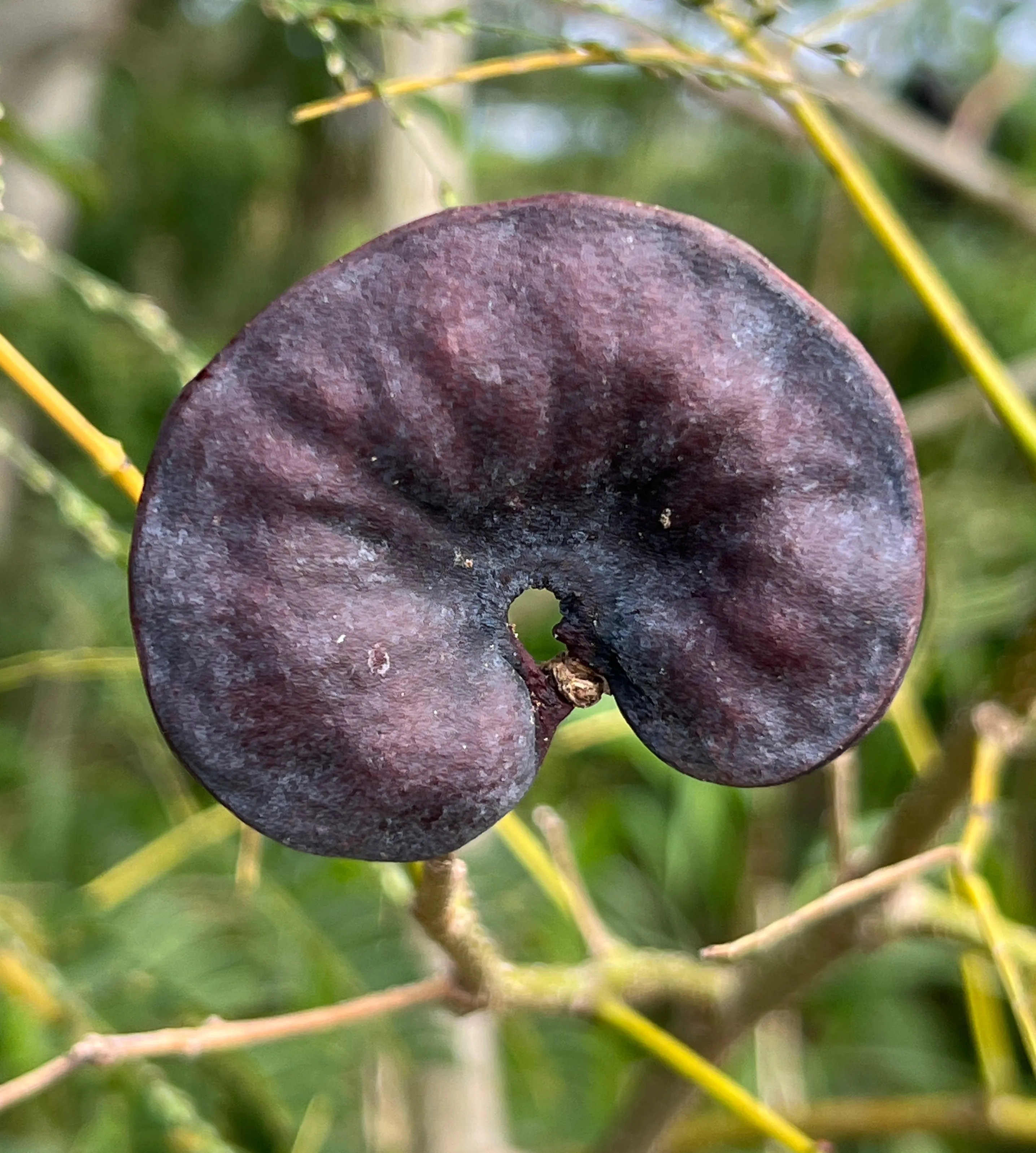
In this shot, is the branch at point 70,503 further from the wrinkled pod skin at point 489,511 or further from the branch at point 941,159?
the branch at point 941,159

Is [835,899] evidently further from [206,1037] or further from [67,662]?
[67,662]

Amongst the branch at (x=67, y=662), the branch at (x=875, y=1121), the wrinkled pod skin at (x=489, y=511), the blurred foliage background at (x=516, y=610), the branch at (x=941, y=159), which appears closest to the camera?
the wrinkled pod skin at (x=489, y=511)

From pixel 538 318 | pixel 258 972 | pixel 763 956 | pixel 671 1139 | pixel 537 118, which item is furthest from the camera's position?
pixel 537 118

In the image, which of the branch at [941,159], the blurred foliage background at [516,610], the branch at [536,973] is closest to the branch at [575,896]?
the branch at [536,973]

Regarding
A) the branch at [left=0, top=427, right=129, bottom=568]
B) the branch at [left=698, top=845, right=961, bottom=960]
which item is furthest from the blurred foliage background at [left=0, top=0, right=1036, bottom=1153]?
the branch at [left=698, top=845, right=961, bottom=960]

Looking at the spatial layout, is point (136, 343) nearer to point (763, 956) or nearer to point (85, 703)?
point (85, 703)

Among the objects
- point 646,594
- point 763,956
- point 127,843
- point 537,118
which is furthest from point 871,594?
point 537,118
